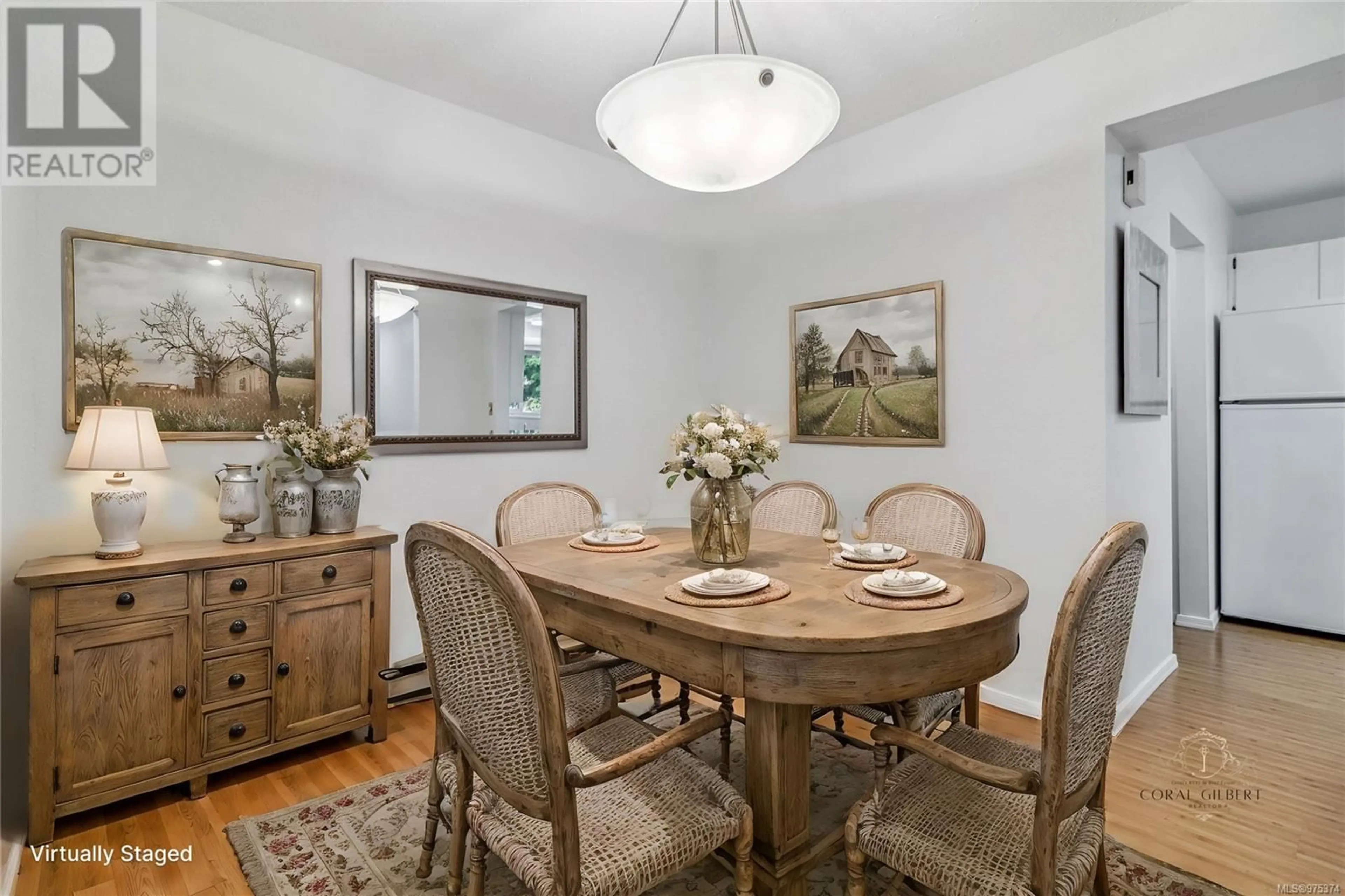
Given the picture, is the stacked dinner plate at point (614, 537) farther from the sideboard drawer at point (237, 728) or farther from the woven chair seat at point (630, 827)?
the sideboard drawer at point (237, 728)

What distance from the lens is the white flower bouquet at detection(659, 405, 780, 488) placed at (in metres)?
1.93

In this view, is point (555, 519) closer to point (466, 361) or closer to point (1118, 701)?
point (466, 361)

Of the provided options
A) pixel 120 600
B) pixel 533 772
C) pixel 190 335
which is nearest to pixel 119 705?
pixel 120 600

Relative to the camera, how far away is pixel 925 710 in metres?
1.88

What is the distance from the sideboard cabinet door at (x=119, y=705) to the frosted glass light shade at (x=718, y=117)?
84.4 inches

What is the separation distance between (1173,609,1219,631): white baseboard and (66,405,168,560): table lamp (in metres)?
5.31

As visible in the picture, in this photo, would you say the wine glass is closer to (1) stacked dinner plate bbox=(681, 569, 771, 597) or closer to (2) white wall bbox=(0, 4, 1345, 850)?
(1) stacked dinner plate bbox=(681, 569, 771, 597)

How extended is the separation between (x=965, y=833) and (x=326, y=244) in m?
3.05

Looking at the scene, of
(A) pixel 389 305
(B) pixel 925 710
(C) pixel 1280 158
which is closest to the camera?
(B) pixel 925 710

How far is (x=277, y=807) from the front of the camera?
2.15 meters

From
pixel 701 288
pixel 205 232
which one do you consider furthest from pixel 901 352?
pixel 205 232

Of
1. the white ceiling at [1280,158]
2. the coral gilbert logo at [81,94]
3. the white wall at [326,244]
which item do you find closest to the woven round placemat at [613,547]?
the white wall at [326,244]

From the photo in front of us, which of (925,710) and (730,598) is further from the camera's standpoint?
(925,710)

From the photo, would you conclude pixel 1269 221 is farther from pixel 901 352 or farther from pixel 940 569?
pixel 940 569
